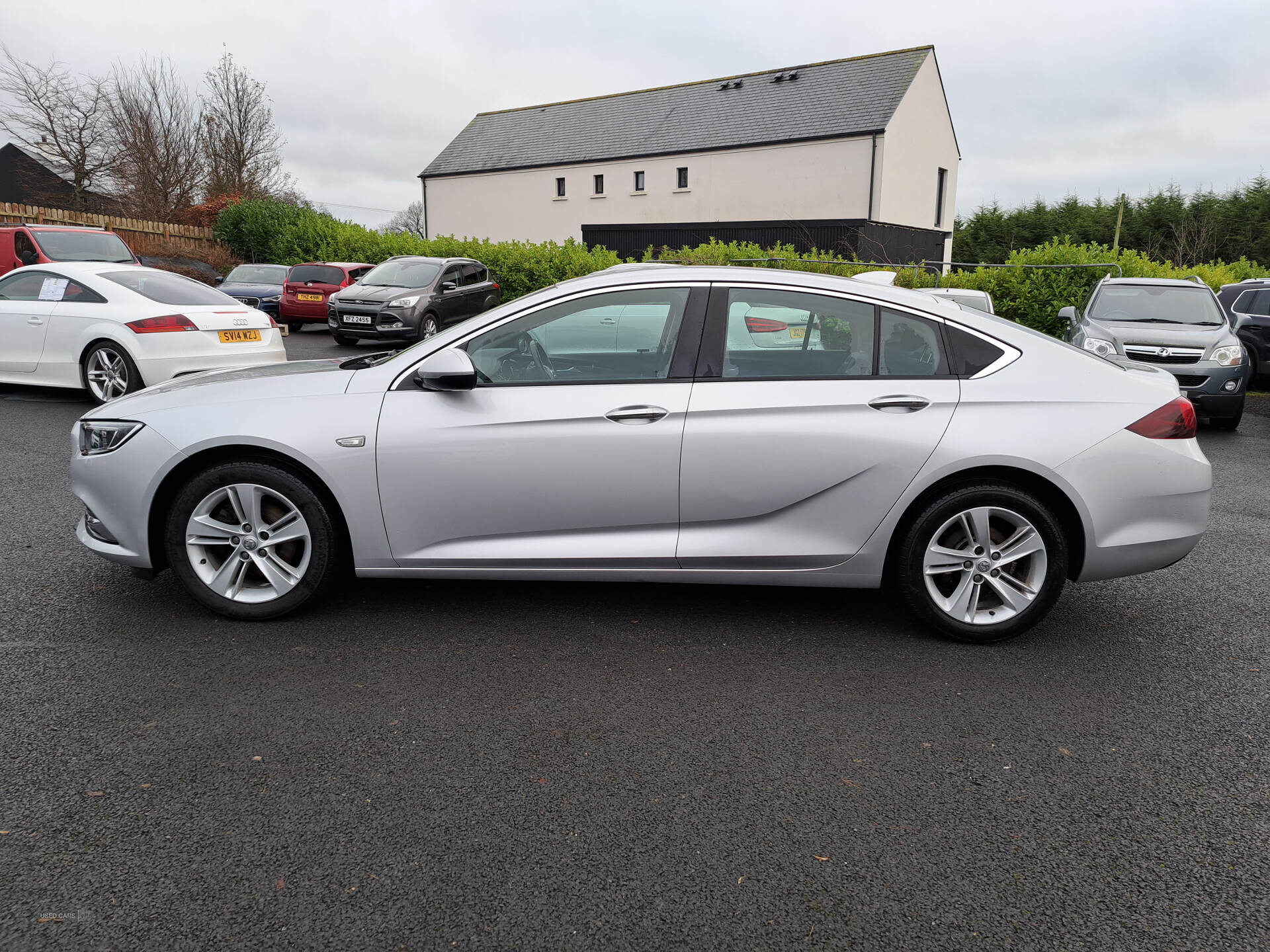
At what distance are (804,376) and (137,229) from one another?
30.3 meters

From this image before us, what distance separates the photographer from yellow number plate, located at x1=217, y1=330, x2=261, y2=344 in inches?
376

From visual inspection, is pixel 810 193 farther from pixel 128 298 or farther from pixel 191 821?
pixel 191 821

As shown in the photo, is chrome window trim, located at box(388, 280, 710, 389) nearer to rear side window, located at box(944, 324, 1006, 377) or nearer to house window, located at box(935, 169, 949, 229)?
rear side window, located at box(944, 324, 1006, 377)

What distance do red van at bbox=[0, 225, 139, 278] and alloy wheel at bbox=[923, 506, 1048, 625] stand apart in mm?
13734

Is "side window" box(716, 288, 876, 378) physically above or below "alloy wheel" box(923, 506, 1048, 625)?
above

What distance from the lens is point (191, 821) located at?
263 cm

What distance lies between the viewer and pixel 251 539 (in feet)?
13.4

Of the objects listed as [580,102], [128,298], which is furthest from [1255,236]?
[128,298]

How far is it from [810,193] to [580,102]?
16.3 meters

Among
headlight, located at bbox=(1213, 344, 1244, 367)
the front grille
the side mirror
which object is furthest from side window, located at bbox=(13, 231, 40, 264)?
headlight, located at bbox=(1213, 344, 1244, 367)

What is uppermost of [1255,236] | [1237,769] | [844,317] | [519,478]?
[1255,236]

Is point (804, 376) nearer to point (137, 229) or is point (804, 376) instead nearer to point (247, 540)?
point (247, 540)

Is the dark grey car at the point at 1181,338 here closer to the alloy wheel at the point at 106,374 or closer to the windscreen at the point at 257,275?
the alloy wheel at the point at 106,374

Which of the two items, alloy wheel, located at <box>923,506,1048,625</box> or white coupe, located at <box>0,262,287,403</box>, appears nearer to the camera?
alloy wheel, located at <box>923,506,1048,625</box>
